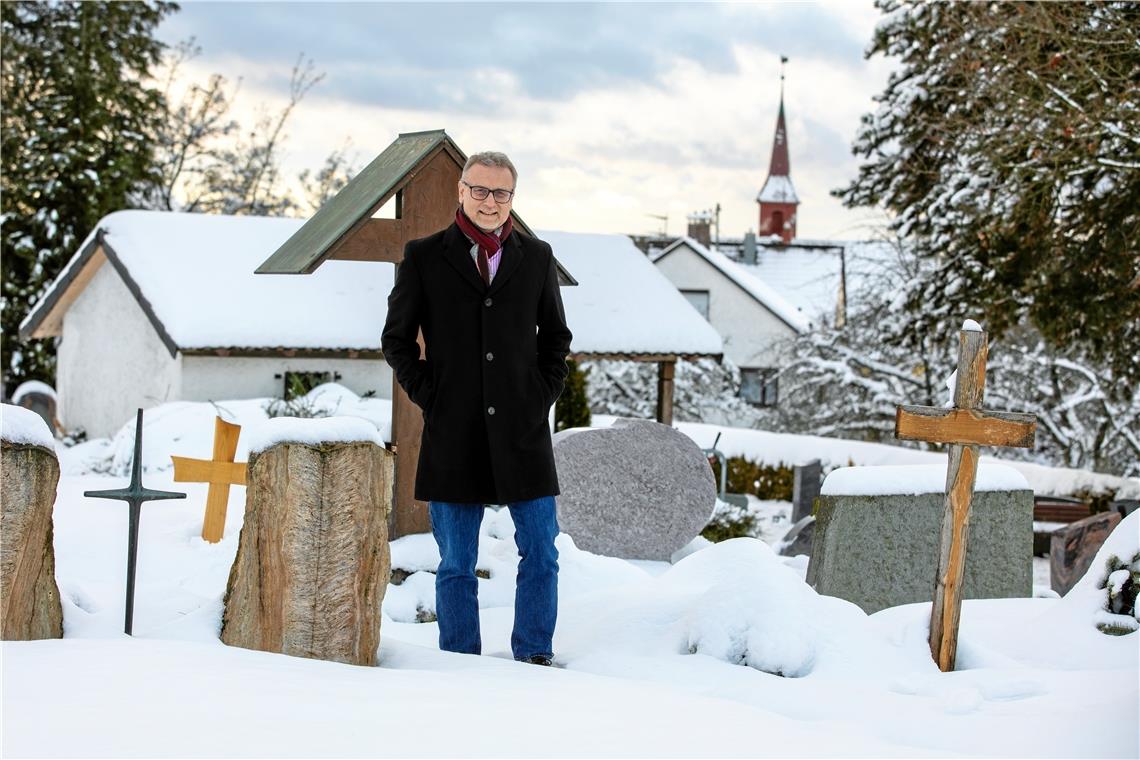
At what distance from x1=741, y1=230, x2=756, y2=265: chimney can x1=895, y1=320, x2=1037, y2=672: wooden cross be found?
35.2m

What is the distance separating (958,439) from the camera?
534 cm

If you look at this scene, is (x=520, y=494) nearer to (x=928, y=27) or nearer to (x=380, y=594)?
(x=380, y=594)

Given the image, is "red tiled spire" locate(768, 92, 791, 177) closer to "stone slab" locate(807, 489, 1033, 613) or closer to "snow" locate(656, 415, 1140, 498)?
"snow" locate(656, 415, 1140, 498)

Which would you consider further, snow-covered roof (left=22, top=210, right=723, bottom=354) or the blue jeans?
snow-covered roof (left=22, top=210, right=723, bottom=354)

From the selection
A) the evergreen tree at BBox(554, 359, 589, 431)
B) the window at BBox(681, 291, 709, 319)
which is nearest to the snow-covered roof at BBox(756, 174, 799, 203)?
the window at BBox(681, 291, 709, 319)

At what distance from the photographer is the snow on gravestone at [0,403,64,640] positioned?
4121 mm

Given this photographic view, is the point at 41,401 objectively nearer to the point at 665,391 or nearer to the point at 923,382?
the point at 665,391

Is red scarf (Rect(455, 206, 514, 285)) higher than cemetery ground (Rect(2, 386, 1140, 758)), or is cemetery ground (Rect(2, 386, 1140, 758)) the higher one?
red scarf (Rect(455, 206, 514, 285))

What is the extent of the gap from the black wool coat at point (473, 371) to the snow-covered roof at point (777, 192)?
52.4 meters

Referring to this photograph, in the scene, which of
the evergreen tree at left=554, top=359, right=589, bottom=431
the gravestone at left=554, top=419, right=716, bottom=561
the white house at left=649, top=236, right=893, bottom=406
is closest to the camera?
the gravestone at left=554, top=419, right=716, bottom=561

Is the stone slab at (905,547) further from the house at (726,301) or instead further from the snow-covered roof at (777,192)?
the snow-covered roof at (777,192)

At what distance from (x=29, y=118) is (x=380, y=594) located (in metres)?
24.1

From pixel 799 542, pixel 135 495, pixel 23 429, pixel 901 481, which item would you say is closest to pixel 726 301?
pixel 799 542

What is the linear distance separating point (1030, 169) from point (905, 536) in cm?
688
